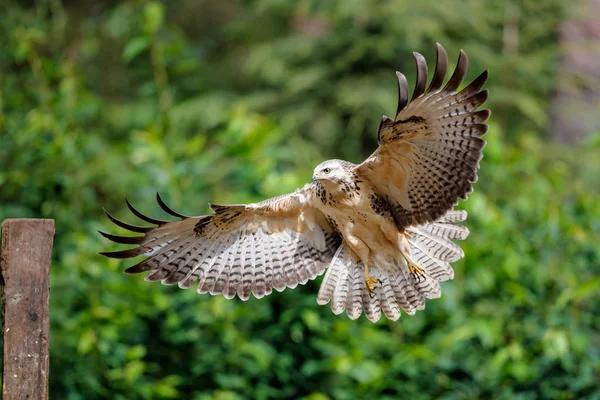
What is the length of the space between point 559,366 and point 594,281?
75 cm

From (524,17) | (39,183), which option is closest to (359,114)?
(524,17)

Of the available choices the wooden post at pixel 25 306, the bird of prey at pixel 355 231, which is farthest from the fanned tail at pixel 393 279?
the wooden post at pixel 25 306

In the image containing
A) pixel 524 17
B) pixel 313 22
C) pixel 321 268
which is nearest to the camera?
pixel 321 268

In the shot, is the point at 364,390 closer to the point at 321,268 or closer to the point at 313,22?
the point at 321,268

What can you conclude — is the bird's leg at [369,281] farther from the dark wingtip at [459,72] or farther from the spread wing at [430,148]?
the dark wingtip at [459,72]

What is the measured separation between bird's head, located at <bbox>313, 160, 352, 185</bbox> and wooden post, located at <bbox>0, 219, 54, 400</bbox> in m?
1.37

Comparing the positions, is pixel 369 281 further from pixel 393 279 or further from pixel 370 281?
pixel 393 279

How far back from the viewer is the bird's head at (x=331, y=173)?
167 inches

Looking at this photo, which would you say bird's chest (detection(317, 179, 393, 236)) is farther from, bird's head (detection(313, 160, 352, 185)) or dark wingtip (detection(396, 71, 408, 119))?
dark wingtip (detection(396, 71, 408, 119))

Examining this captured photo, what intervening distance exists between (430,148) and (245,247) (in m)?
1.31

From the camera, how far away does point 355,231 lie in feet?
15.1

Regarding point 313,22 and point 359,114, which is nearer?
point 359,114

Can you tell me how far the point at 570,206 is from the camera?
6.92 metres

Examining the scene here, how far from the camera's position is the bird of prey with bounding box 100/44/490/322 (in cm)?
399
